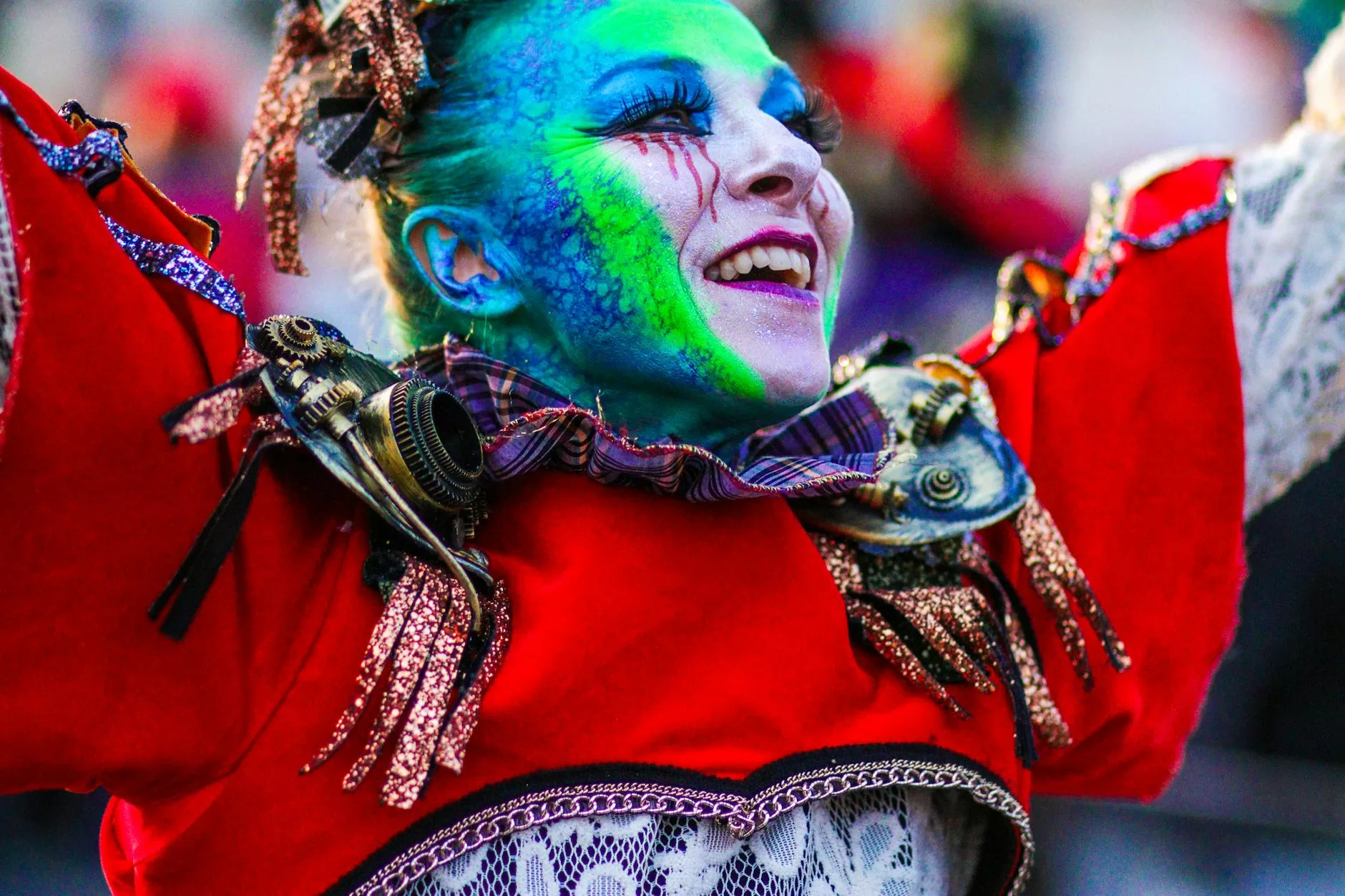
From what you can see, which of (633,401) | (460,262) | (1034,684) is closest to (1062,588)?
(1034,684)

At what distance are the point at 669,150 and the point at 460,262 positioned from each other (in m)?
0.26

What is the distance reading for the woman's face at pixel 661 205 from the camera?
4.40ft

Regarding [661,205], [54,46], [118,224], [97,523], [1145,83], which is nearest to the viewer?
[97,523]

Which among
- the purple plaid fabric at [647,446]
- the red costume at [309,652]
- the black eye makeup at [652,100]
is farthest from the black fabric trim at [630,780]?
the black eye makeup at [652,100]

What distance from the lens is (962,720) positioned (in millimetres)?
1374

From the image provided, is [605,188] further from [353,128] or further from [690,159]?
[353,128]

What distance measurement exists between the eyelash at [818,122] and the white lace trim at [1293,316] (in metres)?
0.52

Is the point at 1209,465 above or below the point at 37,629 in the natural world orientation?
below

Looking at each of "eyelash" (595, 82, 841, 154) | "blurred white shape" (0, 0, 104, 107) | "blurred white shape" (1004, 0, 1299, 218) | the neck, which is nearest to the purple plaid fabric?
the neck

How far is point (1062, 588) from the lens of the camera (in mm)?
1506

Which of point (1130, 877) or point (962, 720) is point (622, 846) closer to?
point (962, 720)

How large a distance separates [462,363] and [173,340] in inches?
12.6

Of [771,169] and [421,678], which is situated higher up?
[771,169]

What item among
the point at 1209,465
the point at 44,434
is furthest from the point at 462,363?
the point at 1209,465
